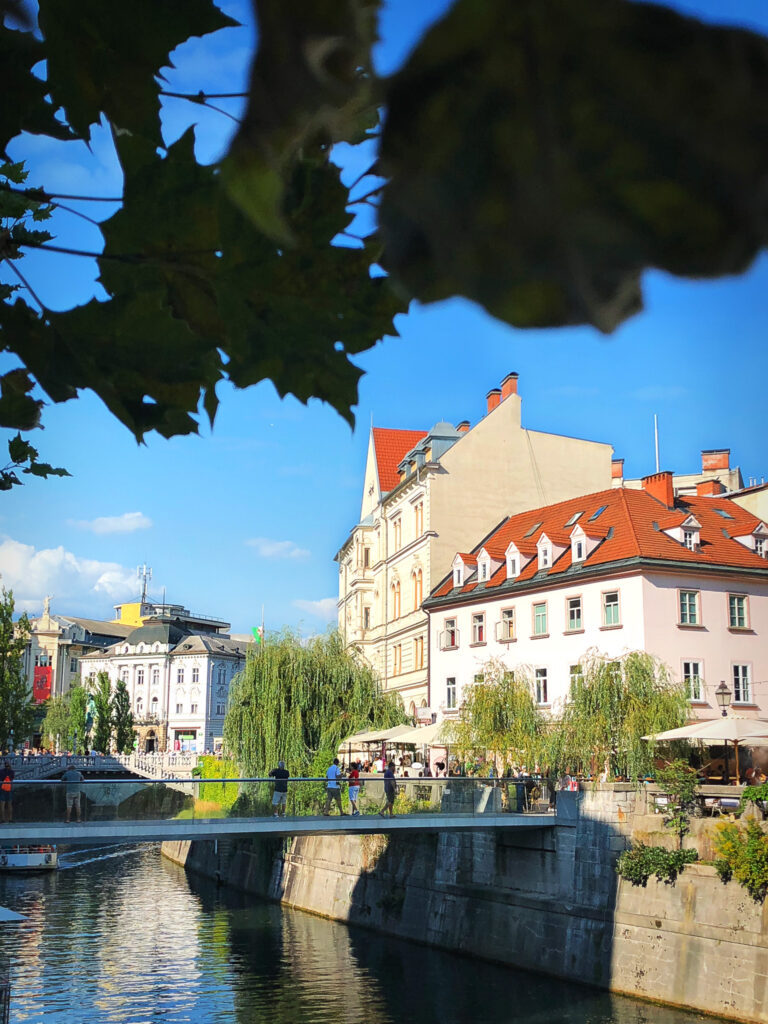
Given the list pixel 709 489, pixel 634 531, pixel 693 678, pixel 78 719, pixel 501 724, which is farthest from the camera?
pixel 78 719

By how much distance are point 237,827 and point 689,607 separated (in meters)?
17.7

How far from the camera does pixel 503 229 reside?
20.7 inches

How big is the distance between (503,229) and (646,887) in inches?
1046

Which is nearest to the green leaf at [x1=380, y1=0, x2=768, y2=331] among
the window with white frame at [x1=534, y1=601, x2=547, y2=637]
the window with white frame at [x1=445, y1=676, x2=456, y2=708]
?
the window with white frame at [x1=534, y1=601, x2=547, y2=637]

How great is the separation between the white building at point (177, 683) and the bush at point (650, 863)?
87.4 meters

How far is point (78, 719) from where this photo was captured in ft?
316

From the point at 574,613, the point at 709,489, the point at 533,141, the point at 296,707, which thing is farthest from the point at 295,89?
the point at 709,489

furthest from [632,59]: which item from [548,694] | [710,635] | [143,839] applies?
[548,694]

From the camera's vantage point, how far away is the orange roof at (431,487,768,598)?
123 ft

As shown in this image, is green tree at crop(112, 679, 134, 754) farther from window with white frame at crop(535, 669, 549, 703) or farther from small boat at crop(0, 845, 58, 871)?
window with white frame at crop(535, 669, 549, 703)

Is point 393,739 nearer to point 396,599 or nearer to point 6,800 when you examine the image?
point 6,800

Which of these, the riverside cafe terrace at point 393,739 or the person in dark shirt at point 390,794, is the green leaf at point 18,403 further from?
the riverside cafe terrace at point 393,739

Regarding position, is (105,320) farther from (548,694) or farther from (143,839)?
(548,694)

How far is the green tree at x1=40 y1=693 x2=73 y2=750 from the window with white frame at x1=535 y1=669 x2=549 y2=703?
67.8 meters
